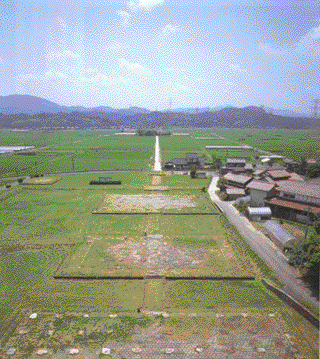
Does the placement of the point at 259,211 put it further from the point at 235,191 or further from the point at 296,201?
the point at 235,191

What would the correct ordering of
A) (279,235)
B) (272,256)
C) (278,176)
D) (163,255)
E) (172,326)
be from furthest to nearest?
(278,176)
(279,235)
(272,256)
(163,255)
(172,326)

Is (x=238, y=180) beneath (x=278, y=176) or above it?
beneath

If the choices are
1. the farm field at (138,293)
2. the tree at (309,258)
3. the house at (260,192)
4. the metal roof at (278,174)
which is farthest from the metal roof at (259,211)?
the metal roof at (278,174)

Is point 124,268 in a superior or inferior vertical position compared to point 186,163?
inferior

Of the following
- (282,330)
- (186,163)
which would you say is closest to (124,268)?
(282,330)

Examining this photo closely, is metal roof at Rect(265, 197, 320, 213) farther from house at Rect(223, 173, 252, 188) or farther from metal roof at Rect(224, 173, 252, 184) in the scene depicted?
metal roof at Rect(224, 173, 252, 184)

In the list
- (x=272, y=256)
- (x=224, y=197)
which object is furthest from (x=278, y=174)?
(x=272, y=256)

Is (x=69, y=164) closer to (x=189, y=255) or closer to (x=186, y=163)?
(x=186, y=163)

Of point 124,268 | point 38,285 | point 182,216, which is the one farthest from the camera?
point 182,216
